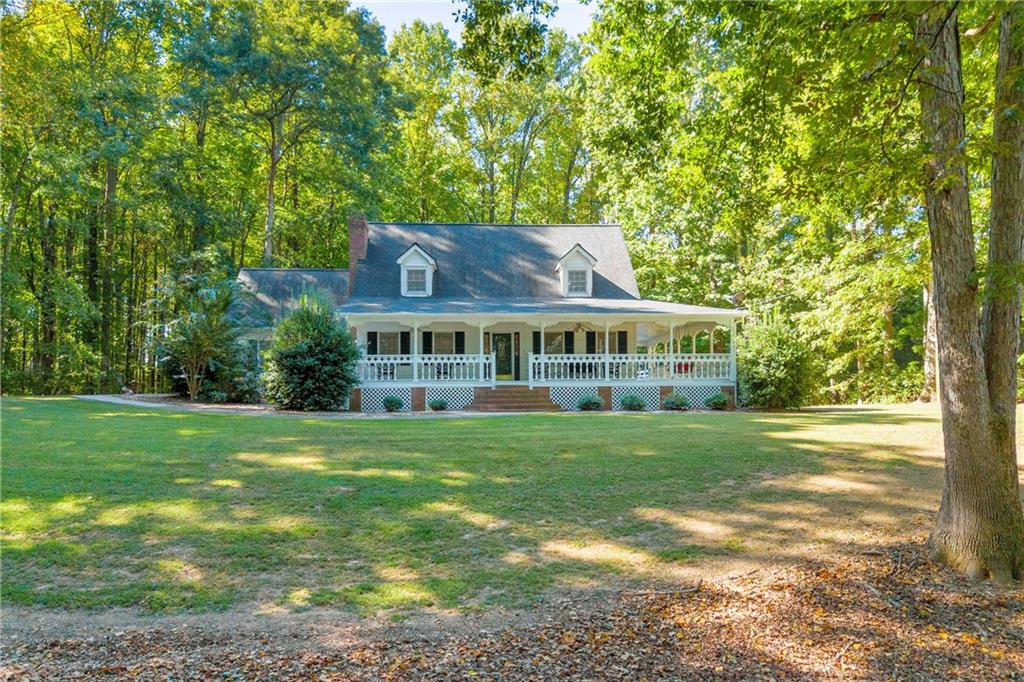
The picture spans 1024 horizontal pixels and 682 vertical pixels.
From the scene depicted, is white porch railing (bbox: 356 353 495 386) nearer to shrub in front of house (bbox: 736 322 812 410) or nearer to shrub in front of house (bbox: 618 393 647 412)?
shrub in front of house (bbox: 618 393 647 412)

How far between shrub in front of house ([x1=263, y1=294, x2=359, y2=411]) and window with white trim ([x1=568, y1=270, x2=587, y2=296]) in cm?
1036

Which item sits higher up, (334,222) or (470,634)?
(334,222)

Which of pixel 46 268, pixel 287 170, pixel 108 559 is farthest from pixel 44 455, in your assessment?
pixel 287 170

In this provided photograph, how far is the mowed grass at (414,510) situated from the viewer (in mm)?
4797

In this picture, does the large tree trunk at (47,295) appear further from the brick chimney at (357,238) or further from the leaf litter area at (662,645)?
the leaf litter area at (662,645)

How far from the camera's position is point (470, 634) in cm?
405

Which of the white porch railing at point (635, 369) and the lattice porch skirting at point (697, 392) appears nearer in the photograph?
the lattice porch skirting at point (697, 392)

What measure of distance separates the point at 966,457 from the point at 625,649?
11.9 feet

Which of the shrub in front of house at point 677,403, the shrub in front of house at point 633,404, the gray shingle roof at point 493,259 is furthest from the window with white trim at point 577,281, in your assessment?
the shrub in front of house at point 677,403

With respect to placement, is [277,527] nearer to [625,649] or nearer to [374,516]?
[374,516]

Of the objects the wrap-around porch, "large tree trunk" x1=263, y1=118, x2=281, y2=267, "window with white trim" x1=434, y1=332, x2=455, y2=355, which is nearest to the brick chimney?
the wrap-around porch

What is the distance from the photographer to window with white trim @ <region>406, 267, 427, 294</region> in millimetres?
24062

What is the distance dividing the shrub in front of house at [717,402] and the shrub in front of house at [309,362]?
11.2 meters

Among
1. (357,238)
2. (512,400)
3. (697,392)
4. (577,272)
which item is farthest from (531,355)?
(357,238)
